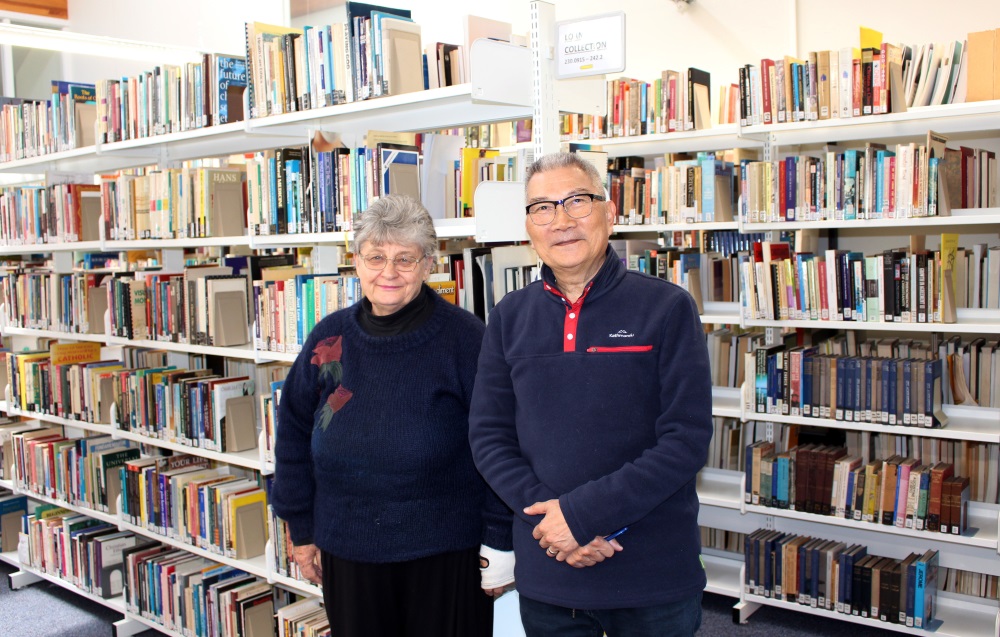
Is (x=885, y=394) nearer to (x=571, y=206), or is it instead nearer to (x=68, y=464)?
(x=571, y=206)

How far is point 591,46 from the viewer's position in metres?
2.34

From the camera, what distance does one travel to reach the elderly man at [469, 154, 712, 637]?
165 cm

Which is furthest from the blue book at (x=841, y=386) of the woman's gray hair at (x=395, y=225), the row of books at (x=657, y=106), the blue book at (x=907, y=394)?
the woman's gray hair at (x=395, y=225)

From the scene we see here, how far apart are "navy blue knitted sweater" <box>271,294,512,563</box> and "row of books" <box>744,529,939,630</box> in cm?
231

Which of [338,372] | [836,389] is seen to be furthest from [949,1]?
[338,372]

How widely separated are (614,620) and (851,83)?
2.93 meters

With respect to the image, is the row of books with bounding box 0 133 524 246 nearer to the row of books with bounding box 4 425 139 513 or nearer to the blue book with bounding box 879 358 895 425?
the row of books with bounding box 4 425 139 513

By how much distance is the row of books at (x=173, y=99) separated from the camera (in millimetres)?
3508

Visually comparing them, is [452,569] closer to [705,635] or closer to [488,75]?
[488,75]

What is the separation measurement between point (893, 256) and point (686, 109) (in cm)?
164

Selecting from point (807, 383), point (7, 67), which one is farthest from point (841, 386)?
point (7, 67)

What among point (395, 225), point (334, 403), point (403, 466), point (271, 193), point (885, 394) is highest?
point (271, 193)

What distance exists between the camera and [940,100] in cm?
419

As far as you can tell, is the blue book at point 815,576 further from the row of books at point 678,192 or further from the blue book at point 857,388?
the row of books at point 678,192
